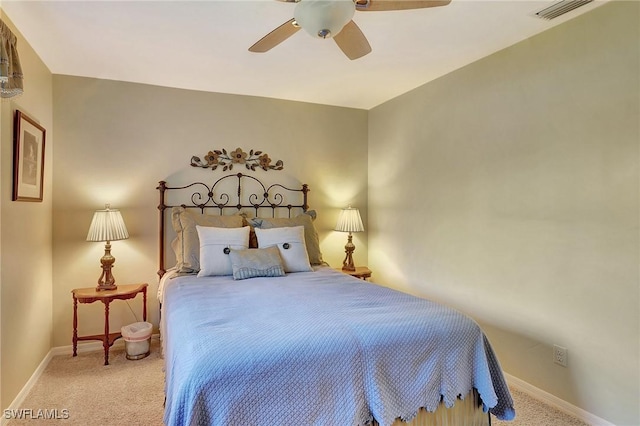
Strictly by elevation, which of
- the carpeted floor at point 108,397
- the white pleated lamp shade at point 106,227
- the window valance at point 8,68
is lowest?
the carpeted floor at point 108,397

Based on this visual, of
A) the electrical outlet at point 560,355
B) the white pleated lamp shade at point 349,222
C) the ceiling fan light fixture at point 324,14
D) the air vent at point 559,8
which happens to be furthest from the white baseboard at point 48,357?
the air vent at point 559,8

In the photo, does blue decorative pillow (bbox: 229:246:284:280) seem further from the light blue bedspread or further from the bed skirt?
the bed skirt

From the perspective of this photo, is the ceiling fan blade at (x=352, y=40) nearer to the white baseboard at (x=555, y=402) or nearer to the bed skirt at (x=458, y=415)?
the bed skirt at (x=458, y=415)

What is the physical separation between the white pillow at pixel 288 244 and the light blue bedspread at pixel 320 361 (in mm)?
933

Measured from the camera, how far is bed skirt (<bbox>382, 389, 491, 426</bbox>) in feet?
5.57

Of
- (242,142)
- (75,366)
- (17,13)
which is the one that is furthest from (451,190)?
(75,366)

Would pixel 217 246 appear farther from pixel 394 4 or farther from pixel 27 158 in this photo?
pixel 394 4

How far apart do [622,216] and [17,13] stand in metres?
3.78

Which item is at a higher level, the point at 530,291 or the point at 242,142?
the point at 242,142

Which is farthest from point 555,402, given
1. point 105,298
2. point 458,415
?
point 105,298

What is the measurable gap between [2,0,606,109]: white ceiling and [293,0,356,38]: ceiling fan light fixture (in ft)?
2.04

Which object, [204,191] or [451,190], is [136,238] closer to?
[204,191]

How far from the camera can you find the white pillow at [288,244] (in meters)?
3.06

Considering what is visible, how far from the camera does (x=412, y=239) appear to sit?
11.9ft
